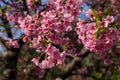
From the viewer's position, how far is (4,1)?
854 centimetres

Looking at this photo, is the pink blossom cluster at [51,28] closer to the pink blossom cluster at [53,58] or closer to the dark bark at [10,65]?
the pink blossom cluster at [53,58]

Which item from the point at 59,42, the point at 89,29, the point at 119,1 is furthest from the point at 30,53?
the point at 89,29

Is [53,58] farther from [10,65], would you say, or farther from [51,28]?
[10,65]

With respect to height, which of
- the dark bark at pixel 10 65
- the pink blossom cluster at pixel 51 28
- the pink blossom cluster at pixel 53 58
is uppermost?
the pink blossom cluster at pixel 51 28

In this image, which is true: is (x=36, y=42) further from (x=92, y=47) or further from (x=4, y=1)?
(x=4, y=1)

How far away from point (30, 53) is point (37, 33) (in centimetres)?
1151

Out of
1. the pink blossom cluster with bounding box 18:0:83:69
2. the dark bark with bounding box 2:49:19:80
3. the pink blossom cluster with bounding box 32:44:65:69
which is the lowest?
the dark bark with bounding box 2:49:19:80

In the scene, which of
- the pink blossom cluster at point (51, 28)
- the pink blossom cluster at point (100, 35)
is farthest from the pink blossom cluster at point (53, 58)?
the pink blossom cluster at point (100, 35)

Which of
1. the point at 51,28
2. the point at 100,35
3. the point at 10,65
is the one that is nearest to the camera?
the point at 100,35

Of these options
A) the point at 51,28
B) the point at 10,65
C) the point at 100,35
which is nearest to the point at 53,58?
the point at 51,28

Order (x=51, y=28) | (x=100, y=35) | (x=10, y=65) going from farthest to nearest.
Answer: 1. (x=10, y=65)
2. (x=51, y=28)
3. (x=100, y=35)

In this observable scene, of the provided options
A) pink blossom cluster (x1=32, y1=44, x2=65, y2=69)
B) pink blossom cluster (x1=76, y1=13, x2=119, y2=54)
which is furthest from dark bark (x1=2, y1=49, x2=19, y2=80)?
pink blossom cluster (x1=76, y1=13, x2=119, y2=54)

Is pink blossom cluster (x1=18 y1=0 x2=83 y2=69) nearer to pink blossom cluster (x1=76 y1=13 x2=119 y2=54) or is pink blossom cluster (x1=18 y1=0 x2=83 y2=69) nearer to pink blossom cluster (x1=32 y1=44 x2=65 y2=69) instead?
pink blossom cluster (x1=32 y1=44 x2=65 y2=69)

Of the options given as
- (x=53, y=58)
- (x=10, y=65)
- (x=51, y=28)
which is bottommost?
(x=10, y=65)
